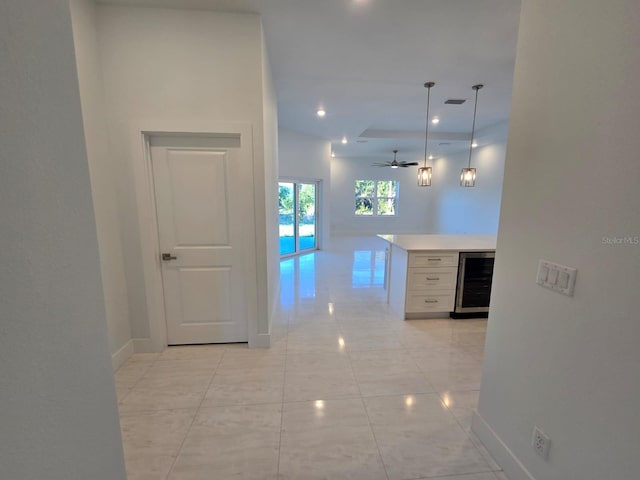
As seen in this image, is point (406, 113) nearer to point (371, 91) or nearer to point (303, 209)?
point (371, 91)

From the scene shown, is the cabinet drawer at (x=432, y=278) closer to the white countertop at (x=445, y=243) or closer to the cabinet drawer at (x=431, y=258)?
the cabinet drawer at (x=431, y=258)

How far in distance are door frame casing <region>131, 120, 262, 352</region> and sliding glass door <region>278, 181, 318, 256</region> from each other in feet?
13.6

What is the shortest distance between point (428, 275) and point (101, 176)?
3.42 meters

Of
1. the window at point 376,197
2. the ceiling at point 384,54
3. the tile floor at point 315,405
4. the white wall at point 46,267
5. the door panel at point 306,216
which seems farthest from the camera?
the window at point 376,197

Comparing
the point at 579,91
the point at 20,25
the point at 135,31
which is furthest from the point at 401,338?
the point at 135,31

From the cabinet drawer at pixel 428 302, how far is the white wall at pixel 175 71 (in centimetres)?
235

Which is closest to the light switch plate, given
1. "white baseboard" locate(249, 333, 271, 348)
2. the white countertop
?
the white countertop

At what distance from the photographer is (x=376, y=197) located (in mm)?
10930

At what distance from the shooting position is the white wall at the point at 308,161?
262 inches

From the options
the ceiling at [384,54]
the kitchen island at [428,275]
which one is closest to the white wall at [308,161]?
the ceiling at [384,54]

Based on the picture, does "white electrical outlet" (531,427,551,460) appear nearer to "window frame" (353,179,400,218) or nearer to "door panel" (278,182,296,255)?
"door panel" (278,182,296,255)

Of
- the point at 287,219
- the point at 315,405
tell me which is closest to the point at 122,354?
the point at 315,405

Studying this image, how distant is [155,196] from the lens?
8.27 ft

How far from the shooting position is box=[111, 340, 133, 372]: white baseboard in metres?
2.43
